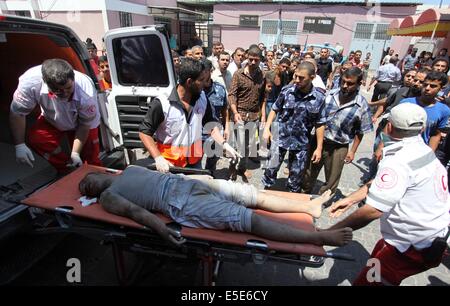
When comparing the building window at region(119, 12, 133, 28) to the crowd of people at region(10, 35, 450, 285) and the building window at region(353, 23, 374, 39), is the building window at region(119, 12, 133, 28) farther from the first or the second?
the building window at region(353, 23, 374, 39)

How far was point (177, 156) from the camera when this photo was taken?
249cm

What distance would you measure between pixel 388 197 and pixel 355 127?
5.55 ft

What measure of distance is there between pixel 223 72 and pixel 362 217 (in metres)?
3.35

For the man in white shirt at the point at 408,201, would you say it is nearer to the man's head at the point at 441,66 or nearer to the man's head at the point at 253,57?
the man's head at the point at 253,57

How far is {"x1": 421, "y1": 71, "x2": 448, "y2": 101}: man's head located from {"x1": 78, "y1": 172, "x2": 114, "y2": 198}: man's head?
3354mm

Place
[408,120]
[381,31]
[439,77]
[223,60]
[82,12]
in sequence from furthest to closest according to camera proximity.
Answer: [381,31]
[82,12]
[223,60]
[439,77]
[408,120]

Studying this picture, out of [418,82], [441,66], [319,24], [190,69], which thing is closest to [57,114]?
[190,69]

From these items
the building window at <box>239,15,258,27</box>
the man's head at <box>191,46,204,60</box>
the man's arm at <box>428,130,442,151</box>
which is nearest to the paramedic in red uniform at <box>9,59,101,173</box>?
the man's head at <box>191,46,204,60</box>

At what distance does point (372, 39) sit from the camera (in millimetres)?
20797

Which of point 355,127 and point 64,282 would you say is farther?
point 355,127

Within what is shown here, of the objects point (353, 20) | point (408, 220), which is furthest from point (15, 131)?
point (353, 20)

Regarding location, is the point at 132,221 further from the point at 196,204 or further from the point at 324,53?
the point at 324,53

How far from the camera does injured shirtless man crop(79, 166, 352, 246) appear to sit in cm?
177
